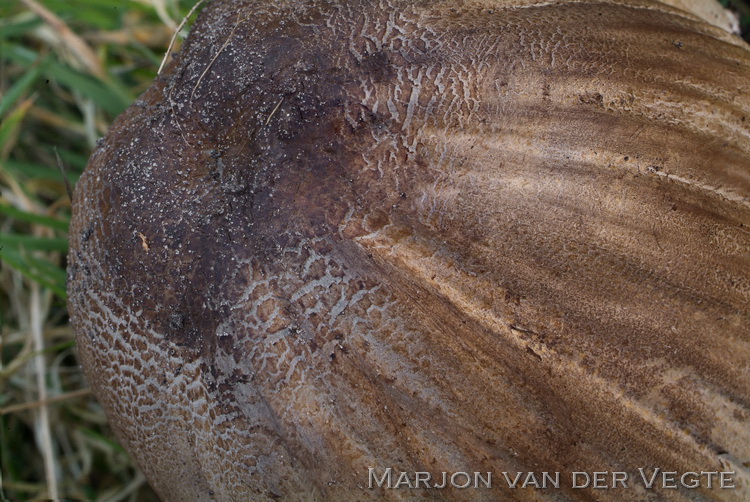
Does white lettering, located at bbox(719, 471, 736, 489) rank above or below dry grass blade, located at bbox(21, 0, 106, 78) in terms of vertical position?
below

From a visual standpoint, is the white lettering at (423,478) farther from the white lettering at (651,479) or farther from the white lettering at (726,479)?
the white lettering at (726,479)

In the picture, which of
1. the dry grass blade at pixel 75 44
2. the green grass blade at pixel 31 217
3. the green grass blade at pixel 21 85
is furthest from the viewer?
the dry grass blade at pixel 75 44

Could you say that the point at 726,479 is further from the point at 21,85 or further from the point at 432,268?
the point at 21,85

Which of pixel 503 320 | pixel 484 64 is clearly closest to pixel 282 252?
pixel 503 320

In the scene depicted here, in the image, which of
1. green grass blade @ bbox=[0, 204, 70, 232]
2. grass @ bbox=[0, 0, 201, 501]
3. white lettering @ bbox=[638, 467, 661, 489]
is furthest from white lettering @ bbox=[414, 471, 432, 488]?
green grass blade @ bbox=[0, 204, 70, 232]

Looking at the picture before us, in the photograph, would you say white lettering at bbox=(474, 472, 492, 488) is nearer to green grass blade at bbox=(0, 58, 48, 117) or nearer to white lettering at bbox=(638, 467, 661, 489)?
white lettering at bbox=(638, 467, 661, 489)

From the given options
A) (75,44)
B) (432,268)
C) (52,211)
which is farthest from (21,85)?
(432,268)

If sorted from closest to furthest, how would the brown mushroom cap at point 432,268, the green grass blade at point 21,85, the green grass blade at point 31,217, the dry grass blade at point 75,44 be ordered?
the brown mushroom cap at point 432,268 → the green grass blade at point 31,217 → the green grass blade at point 21,85 → the dry grass blade at point 75,44

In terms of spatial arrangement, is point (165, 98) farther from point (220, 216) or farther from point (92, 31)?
point (92, 31)

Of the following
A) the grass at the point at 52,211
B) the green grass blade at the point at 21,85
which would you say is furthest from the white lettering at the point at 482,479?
the green grass blade at the point at 21,85
